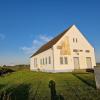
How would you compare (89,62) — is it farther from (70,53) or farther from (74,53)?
(70,53)

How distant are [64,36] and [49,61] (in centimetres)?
575

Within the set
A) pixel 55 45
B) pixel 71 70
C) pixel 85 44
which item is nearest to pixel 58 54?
pixel 55 45

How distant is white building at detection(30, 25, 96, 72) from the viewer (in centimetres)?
3291

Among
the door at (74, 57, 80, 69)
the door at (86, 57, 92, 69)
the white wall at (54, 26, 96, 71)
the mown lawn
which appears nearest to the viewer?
the mown lawn

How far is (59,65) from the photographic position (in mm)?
32812

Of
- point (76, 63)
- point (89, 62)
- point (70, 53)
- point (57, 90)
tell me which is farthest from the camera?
point (89, 62)

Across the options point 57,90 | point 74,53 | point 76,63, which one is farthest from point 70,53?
point 57,90

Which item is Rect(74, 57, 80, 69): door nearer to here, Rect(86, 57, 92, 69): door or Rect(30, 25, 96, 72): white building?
Rect(30, 25, 96, 72): white building

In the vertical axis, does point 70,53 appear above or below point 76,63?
above

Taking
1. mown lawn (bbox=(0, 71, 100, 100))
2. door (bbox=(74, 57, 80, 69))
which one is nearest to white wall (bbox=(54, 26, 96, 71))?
door (bbox=(74, 57, 80, 69))

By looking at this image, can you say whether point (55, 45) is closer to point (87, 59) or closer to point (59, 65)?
point (59, 65)

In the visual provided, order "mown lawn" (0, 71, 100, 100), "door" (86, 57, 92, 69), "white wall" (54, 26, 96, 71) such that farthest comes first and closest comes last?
"door" (86, 57, 92, 69) → "white wall" (54, 26, 96, 71) → "mown lawn" (0, 71, 100, 100)

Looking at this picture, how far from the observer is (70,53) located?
33.7 m

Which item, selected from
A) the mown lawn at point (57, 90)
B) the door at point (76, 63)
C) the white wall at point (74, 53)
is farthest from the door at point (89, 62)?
the mown lawn at point (57, 90)
